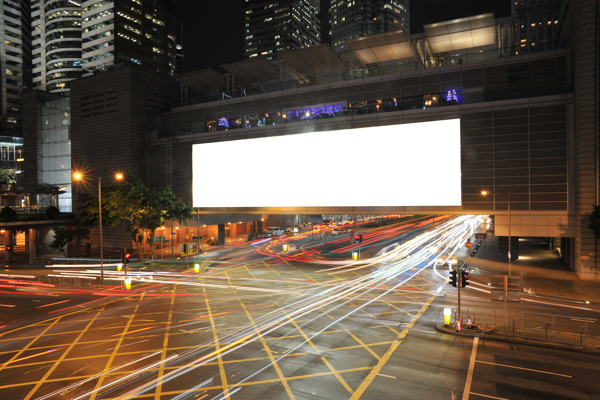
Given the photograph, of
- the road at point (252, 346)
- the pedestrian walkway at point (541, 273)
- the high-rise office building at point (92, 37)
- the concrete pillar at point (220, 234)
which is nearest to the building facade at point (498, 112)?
the pedestrian walkway at point (541, 273)

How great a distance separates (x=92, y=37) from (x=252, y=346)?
16054 cm

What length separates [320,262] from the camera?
4759 cm

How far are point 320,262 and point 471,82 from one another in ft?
93.2

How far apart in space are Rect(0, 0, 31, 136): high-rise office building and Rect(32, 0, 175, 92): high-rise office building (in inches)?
200

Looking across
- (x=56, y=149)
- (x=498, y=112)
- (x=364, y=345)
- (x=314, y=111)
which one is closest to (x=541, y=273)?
(x=498, y=112)

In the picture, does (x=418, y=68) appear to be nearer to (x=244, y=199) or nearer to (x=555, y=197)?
(x=555, y=197)

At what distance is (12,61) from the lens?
15438cm

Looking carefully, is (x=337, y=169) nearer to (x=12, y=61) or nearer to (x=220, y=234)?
(x=220, y=234)

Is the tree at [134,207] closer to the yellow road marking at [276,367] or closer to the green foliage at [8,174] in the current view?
the yellow road marking at [276,367]

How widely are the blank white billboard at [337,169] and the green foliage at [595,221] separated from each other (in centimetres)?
1269

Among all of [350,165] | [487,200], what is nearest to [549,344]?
[487,200]

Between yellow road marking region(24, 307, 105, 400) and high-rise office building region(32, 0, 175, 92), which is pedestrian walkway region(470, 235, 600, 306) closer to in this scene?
yellow road marking region(24, 307, 105, 400)

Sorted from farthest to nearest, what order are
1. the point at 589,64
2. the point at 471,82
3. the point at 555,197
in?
the point at 471,82 → the point at 555,197 → the point at 589,64

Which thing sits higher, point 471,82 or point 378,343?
point 471,82
